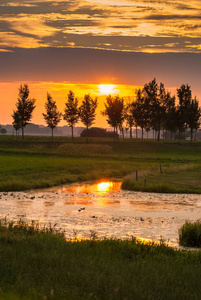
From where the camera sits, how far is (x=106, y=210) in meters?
29.5

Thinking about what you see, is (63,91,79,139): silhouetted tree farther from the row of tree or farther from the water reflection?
the water reflection

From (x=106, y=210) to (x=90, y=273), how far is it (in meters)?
19.2

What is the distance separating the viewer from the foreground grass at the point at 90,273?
872 centimetres

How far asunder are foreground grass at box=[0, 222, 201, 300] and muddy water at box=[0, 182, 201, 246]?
4004 mm

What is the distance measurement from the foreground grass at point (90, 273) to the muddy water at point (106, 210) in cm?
400

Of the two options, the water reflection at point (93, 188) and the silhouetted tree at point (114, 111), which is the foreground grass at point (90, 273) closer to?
the water reflection at point (93, 188)

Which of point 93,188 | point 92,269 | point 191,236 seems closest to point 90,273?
point 92,269

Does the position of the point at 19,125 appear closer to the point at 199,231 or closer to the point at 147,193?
the point at 147,193

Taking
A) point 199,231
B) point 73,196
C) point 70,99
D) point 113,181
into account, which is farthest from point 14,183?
point 70,99

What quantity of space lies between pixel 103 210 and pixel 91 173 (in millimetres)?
25750

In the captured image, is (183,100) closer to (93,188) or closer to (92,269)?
(93,188)

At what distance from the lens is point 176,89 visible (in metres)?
128

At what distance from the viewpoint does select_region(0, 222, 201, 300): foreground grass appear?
28.6 ft

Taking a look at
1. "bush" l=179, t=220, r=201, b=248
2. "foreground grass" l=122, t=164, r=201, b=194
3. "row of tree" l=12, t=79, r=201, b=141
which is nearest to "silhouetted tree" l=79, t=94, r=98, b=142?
"row of tree" l=12, t=79, r=201, b=141
